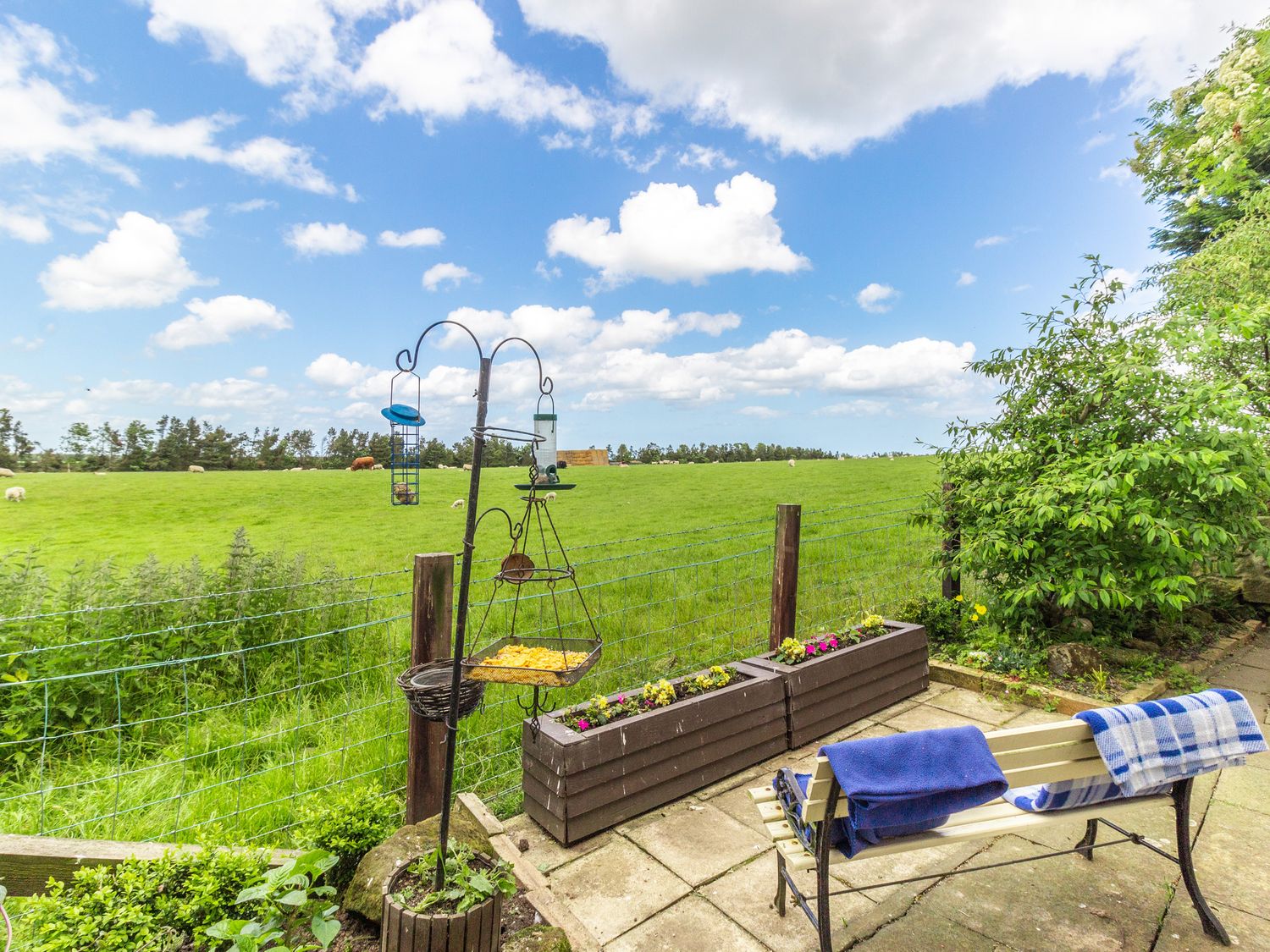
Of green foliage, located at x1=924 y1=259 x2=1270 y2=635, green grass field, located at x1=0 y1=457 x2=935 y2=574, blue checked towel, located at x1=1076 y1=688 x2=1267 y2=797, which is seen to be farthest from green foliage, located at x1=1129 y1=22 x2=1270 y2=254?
blue checked towel, located at x1=1076 y1=688 x2=1267 y2=797

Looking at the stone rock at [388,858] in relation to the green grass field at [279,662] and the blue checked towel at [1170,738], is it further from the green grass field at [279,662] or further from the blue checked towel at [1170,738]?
the blue checked towel at [1170,738]

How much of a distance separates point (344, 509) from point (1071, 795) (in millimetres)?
14584

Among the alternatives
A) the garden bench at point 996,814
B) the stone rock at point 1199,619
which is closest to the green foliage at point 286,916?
the garden bench at point 996,814

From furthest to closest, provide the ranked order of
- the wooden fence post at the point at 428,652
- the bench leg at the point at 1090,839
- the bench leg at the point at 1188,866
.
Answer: the wooden fence post at the point at 428,652 → the bench leg at the point at 1090,839 → the bench leg at the point at 1188,866

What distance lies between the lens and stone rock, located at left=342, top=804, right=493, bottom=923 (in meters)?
2.09

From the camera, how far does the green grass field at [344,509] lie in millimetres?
9922

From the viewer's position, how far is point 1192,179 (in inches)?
284

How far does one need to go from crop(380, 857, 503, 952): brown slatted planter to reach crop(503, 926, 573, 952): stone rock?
Result: 0.42 feet

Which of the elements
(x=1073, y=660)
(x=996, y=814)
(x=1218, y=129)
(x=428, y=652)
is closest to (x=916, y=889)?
(x=996, y=814)

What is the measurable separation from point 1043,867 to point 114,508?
1631cm

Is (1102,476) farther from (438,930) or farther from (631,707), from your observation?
(438,930)

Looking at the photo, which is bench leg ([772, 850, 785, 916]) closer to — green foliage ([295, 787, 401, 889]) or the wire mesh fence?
the wire mesh fence

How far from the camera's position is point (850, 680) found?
3.79m

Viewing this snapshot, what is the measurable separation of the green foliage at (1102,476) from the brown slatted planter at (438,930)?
411cm
